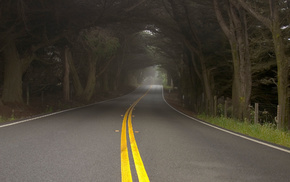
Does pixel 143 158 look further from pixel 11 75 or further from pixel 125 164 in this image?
pixel 11 75

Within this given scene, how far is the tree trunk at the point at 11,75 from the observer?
16.9m

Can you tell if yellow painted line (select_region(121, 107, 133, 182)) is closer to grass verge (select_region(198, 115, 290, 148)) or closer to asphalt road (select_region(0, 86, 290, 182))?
asphalt road (select_region(0, 86, 290, 182))

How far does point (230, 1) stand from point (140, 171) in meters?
11.9

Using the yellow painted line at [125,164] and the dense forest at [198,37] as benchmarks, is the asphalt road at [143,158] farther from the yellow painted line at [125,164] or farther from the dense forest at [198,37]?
the dense forest at [198,37]

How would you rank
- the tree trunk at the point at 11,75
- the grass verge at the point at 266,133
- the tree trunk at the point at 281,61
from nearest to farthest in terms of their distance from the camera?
1. the grass verge at the point at 266,133
2. the tree trunk at the point at 281,61
3. the tree trunk at the point at 11,75

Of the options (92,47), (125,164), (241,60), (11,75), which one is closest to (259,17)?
(241,60)

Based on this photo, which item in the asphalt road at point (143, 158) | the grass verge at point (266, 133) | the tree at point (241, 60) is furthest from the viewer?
the tree at point (241, 60)

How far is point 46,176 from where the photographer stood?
180 inches

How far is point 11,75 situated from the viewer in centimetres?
1703

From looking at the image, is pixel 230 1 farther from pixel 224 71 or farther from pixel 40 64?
pixel 40 64

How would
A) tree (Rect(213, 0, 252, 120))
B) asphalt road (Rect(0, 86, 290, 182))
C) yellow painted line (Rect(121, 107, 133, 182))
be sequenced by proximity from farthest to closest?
tree (Rect(213, 0, 252, 120))
asphalt road (Rect(0, 86, 290, 182))
yellow painted line (Rect(121, 107, 133, 182))

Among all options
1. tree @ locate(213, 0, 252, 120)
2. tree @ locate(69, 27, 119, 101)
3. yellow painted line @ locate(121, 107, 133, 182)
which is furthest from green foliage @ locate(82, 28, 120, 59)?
yellow painted line @ locate(121, 107, 133, 182)

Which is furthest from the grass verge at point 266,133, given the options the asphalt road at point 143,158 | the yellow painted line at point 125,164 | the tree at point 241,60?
the yellow painted line at point 125,164

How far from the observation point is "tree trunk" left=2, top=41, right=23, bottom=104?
1691cm
